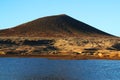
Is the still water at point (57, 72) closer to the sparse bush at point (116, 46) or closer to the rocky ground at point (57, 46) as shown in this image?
the rocky ground at point (57, 46)

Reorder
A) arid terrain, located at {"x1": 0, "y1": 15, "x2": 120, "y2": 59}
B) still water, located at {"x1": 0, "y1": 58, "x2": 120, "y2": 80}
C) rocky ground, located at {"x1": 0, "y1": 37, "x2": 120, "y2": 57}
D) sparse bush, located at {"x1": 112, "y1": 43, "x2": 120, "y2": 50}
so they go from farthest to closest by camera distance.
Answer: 1. sparse bush, located at {"x1": 112, "y1": 43, "x2": 120, "y2": 50}
2. rocky ground, located at {"x1": 0, "y1": 37, "x2": 120, "y2": 57}
3. arid terrain, located at {"x1": 0, "y1": 15, "x2": 120, "y2": 59}
4. still water, located at {"x1": 0, "y1": 58, "x2": 120, "y2": 80}

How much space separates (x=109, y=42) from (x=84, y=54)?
106 ft

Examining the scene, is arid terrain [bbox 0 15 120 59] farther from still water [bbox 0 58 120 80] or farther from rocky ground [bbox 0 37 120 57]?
still water [bbox 0 58 120 80]

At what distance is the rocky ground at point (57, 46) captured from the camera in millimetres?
136500

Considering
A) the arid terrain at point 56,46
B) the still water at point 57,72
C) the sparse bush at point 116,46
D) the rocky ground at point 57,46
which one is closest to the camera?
the still water at point 57,72

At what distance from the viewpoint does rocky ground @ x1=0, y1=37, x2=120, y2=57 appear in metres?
136

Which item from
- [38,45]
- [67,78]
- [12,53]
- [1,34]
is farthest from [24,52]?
[67,78]

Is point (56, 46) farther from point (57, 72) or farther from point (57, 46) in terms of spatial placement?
point (57, 72)

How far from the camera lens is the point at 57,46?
15150 cm

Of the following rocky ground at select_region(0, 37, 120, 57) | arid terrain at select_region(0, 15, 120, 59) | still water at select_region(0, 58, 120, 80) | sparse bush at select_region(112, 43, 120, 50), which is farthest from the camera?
sparse bush at select_region(112, 43, 120, 50)

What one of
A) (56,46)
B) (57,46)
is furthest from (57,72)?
(57,46)

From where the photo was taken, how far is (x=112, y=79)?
188ft

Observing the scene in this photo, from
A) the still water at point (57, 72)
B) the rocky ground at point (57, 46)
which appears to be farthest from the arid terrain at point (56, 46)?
the still water at point (57, 72)

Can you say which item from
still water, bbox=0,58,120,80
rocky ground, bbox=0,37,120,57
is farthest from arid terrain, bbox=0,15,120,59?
still water, bbox=0,58,120,80
